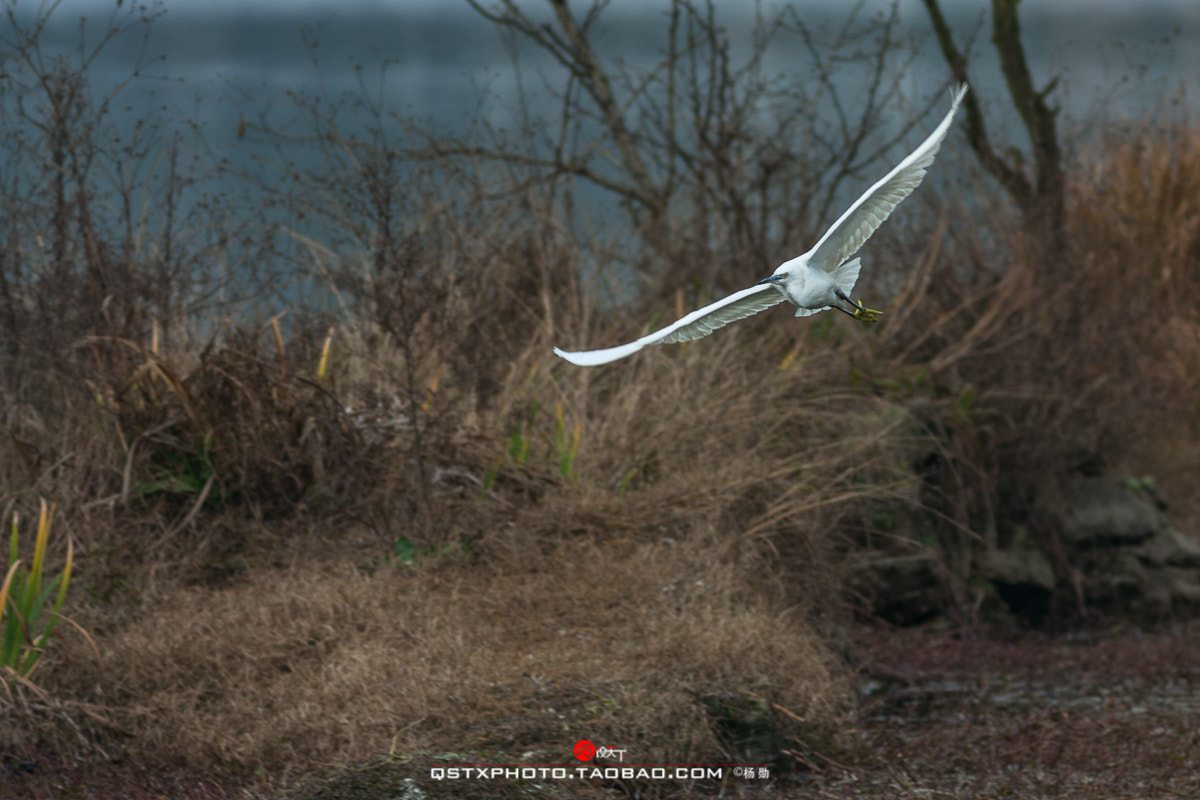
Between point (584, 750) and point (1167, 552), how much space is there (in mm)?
5069

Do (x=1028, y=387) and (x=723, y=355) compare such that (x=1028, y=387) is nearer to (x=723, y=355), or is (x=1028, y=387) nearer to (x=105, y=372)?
(x=723, y=355)

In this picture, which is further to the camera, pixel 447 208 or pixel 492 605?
pixel 447 208

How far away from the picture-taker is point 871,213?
253cm

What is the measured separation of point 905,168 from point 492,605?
287 cm

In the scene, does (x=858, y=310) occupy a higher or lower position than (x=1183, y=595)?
higher

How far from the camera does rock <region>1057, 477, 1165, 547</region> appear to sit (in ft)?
24.0

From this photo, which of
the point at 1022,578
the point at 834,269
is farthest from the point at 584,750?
the point at 1022,578

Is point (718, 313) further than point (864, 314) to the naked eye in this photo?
Yes

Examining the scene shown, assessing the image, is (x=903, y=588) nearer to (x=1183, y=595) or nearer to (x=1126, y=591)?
(x=1126, y=591)

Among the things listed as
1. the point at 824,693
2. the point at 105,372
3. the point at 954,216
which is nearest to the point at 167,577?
the point at 105,372

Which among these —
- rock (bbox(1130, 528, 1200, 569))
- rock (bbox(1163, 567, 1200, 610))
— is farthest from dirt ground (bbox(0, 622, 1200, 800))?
rock (bbox(1130, 528, 1200, 569))

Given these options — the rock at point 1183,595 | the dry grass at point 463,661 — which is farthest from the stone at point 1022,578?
the dry grass at point 463,661

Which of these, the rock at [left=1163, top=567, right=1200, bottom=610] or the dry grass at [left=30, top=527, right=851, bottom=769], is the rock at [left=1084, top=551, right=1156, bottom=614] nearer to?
the rock at [left=1163, top=567, right=1200, bottom=610]

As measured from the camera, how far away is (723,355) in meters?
6.23
